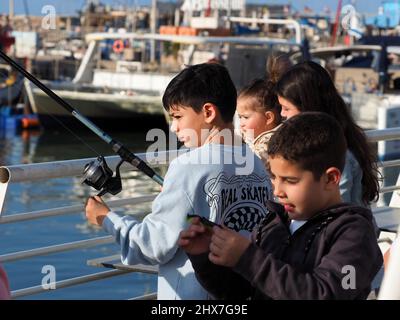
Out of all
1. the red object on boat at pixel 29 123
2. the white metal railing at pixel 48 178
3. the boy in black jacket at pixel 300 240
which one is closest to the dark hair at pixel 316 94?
the white metal railing at pixel 48 178

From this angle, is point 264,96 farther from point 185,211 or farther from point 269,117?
point 185,211

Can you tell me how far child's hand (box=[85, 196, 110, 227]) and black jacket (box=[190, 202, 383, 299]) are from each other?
0.59 m

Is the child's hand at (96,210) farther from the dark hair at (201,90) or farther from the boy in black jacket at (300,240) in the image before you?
the boy in black jacket at (300,240)

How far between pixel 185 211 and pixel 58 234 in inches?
440

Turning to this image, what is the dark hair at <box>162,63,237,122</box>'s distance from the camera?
Answer: 344 cm

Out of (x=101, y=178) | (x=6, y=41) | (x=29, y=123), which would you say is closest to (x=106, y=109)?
(x=29, y=123)

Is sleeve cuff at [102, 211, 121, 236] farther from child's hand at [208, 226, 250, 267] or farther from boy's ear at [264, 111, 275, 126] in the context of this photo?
boy's ear at [264, 111, 275, 126]

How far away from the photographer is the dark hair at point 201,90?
11.3ft

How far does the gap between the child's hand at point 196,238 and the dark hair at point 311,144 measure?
0.31m

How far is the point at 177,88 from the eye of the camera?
11.3ft

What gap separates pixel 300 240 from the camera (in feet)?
9.15
